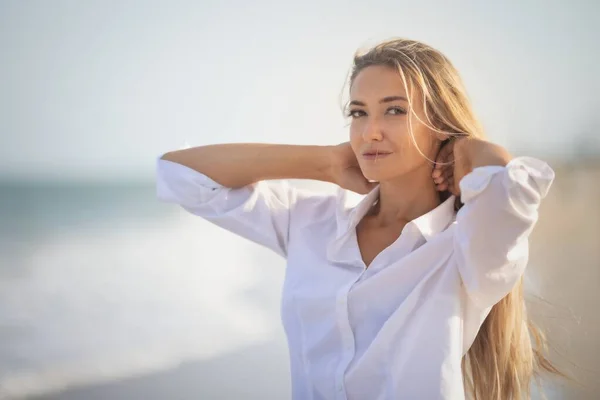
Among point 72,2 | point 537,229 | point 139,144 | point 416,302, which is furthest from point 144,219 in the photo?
point 416,302

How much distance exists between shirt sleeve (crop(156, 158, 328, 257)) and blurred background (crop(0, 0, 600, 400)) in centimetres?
98

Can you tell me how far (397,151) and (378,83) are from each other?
0.59ft

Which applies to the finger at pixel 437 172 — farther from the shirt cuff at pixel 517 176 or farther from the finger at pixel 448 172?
the shirt cuff at pixel 517 176

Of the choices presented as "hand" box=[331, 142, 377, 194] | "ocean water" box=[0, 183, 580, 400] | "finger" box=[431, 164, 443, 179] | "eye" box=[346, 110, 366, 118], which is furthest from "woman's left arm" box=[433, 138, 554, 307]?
"ocean water" box=[0, 183, 580, 400]

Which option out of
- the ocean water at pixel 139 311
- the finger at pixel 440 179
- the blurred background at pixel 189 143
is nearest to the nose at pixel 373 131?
the finger at pixel 440 179

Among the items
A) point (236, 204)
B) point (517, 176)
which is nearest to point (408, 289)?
point (517, 176)

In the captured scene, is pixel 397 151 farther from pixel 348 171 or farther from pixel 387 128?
pixel 348 171

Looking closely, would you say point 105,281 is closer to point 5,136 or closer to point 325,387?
point 5,136

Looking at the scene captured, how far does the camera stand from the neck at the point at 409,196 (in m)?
1.74

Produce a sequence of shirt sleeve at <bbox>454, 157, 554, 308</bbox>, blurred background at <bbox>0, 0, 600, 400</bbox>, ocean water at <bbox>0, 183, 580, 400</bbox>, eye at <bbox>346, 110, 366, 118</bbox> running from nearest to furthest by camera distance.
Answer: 1. shirt sleeve at <bbox>454, 157, 554, 308</bbox>
2. eye at <bbox>346, 110, 366, 118</bbox>
3. ocean water at <bbox>0, 183, 580, 400</bbox>
4. blurred background at <bbox>0, 0, 600, 400</bbox>

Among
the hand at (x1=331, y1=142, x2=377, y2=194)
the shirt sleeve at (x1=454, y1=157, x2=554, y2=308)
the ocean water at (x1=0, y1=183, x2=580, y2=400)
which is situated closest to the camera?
the shirt sleeve at (x1=454, y1=157, x2=554, y2=308)

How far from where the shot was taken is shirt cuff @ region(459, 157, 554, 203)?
4.17ft

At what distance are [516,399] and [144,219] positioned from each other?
10.1ft

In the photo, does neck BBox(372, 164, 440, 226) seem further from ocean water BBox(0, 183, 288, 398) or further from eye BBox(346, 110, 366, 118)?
ocean water BBox(0, 183, 288, 398)
